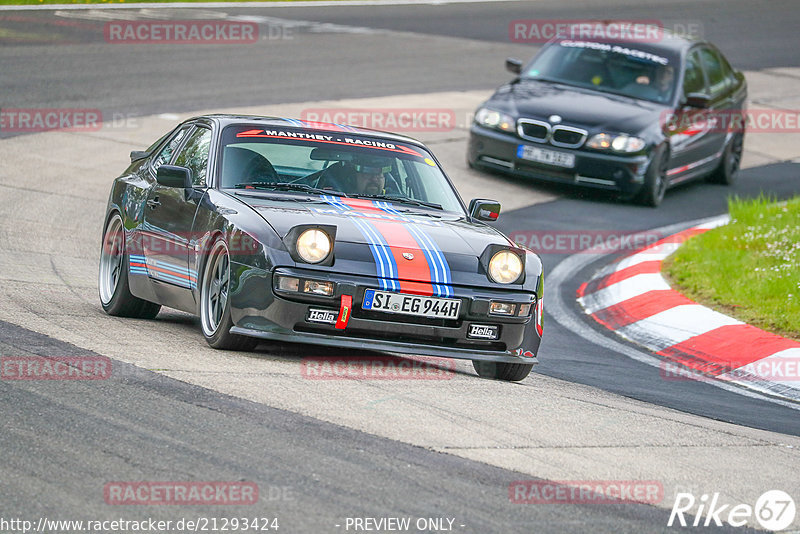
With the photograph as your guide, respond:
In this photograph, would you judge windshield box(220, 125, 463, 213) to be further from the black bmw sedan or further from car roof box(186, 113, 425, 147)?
the black bmw sedan

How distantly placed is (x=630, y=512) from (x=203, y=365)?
2.39 metres

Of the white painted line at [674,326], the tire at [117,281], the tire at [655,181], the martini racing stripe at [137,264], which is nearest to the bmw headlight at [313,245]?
the martini racing stripe at [137,264]

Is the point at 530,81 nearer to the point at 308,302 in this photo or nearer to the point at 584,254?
the point at 584,254

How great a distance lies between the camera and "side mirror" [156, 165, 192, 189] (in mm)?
7617

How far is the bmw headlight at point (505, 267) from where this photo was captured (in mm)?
6934

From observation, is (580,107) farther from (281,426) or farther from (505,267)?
(281,426)

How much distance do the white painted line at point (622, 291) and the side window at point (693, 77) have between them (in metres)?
5.04

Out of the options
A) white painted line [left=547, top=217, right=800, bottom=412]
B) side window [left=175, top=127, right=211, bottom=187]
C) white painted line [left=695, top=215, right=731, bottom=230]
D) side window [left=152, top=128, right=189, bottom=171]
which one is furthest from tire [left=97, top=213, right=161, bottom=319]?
white painted line [left=695, top=215, right=731, bottom=230]

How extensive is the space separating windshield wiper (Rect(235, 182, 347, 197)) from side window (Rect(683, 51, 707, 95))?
8.77 metres

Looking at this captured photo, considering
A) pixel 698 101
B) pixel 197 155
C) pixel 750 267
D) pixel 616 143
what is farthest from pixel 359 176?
pixel 698 101

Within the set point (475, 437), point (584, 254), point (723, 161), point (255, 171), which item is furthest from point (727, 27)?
point (475, 437)

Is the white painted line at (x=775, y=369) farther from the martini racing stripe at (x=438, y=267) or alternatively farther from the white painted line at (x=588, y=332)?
the martini racing stripe at (x=438, y=267)

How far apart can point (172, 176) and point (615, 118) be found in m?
8.09

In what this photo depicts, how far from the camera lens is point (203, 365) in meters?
6.36
